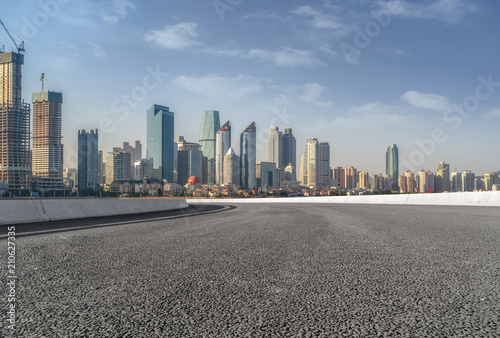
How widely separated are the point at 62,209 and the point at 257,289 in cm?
1334

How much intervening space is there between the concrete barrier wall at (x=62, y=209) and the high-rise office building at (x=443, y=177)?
459 feet

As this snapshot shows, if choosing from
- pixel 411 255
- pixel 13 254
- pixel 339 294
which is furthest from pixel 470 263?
pixel 13 254

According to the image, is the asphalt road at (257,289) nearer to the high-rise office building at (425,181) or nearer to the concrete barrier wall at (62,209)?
the concrete barrier wall at (62,209)

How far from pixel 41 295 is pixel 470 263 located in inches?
233

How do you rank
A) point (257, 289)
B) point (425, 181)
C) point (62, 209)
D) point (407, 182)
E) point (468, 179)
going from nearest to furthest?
point (257, 289) → point (62, 209) → point (468, 179) → point (425, 181) → point (407, 182)

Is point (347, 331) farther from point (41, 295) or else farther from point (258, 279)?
point (41, 295)

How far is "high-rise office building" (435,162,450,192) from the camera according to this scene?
139 metres

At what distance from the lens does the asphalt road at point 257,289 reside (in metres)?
3.03

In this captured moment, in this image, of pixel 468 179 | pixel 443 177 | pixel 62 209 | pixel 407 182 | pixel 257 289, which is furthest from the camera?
pixel 407 182

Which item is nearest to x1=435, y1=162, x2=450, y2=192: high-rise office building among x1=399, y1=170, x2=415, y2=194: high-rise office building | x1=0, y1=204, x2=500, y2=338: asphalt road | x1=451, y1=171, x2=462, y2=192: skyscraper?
x1=451, y1=171, x2=462, y2=192: skyscraper

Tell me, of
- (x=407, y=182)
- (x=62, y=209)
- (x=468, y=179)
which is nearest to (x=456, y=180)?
(x=468, y=179)

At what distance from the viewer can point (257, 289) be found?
414 cm

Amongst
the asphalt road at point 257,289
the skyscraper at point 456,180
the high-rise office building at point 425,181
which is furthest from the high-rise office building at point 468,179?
the asphalt road at point 257,289

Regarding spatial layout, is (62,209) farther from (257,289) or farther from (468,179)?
(468,179)
